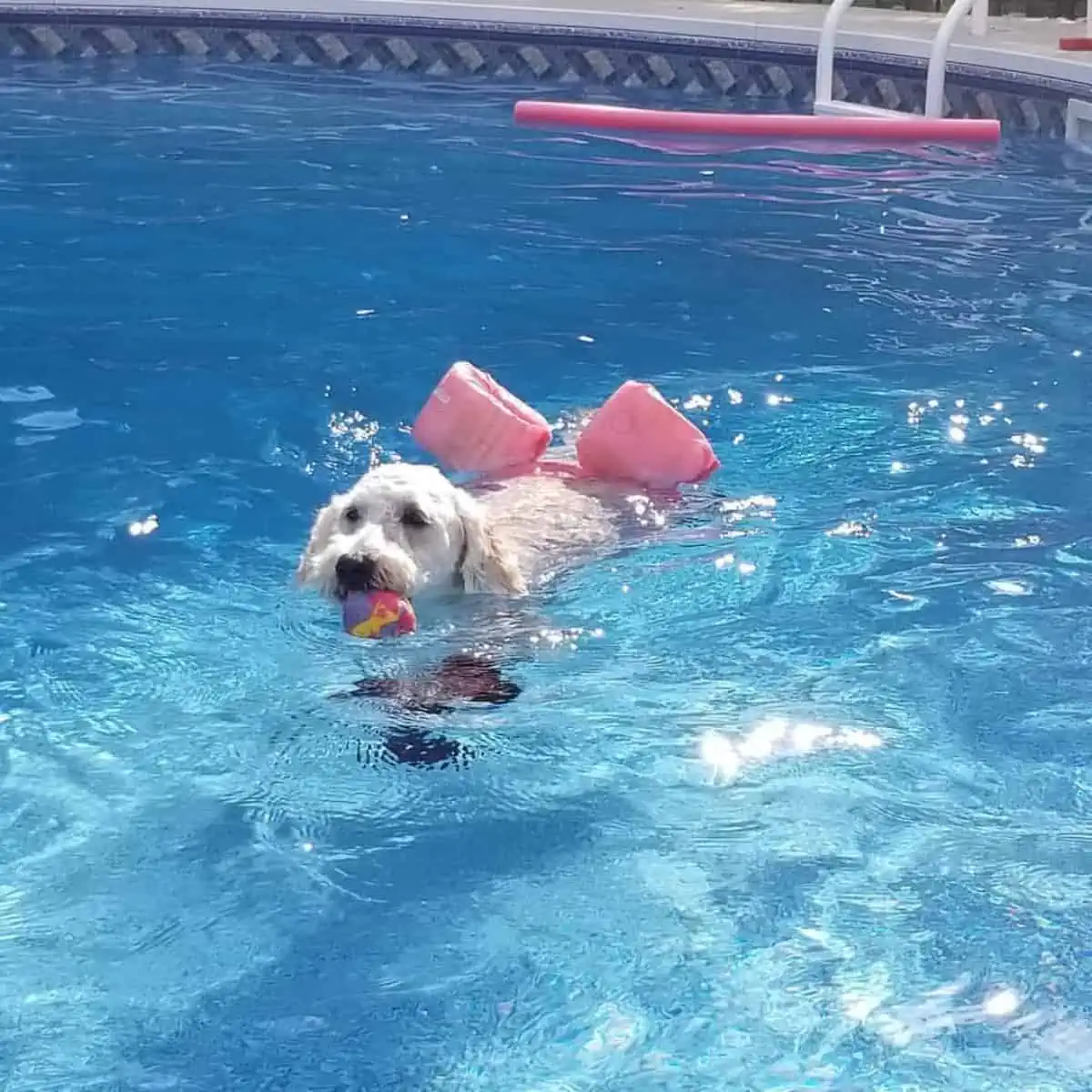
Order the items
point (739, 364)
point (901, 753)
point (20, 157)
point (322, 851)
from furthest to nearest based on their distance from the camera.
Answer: point (20, 157) < point (739, 364) < point (901, 753) < point (322, 851)

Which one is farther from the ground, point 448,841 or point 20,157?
point 20,157

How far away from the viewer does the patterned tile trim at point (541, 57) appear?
14.8 metres

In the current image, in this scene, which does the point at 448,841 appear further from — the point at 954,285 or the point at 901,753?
the point at 954,285

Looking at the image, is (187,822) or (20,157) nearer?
(187,822)

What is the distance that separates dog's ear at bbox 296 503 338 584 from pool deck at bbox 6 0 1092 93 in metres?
9.79

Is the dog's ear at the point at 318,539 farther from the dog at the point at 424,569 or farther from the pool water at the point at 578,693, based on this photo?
the pool water at the point at 578,693

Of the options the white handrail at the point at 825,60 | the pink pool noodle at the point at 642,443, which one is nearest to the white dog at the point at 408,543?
the pink pool noodle at the point at 642,443

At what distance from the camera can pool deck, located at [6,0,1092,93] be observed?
47.6 ft

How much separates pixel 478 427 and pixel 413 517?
4.73 feet

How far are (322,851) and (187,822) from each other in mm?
394

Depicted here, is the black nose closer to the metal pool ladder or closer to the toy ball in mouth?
the toy ball in mouth

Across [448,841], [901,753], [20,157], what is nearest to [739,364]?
[901,753]

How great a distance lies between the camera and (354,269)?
1047 centimetres

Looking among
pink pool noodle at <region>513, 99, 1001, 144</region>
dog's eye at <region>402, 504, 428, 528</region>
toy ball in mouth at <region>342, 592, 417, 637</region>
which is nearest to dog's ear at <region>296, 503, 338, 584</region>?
dog's eye at <region>402, 504, 428, 528</region>
